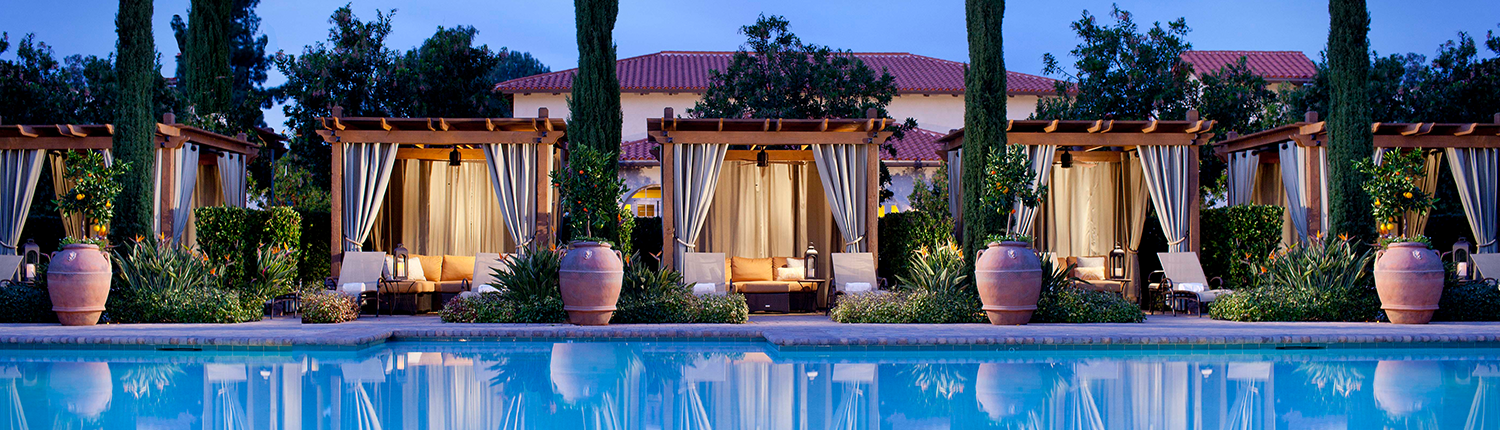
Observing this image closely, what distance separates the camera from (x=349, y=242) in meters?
12.6

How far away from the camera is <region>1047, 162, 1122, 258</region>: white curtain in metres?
14.6

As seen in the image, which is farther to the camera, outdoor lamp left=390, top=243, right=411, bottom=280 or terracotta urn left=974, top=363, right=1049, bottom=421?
outdoor lamp left=390, top=243, right=411, bottom=280

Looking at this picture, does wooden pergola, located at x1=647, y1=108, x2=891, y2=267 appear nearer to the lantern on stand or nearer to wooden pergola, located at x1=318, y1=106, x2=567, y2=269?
the lantern on stand

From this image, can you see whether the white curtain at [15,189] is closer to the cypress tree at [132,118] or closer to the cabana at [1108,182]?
the cypress tree at [132,118]

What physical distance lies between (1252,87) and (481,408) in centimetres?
1405

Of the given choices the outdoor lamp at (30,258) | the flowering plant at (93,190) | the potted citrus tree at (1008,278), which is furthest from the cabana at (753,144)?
the outdoor lamp at (30,258)

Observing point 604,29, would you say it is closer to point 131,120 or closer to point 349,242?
point 349,242

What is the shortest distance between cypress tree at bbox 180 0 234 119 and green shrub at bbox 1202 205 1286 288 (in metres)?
13.1

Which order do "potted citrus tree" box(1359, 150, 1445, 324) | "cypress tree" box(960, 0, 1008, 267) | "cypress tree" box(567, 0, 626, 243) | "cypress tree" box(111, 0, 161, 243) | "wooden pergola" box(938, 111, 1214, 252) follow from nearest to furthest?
"potted citrus tree" box(1359, 150, 1445, 324) → "cypress tree" box(111, 0, 161, 243) → "cypress tree" box(960, 0, 1008, 267) → "cypress tree" box(567, 0, 626, 243) → "wooden pergola" box(938, 111, 1214, 252)

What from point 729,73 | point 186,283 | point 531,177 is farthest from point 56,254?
point 729,73

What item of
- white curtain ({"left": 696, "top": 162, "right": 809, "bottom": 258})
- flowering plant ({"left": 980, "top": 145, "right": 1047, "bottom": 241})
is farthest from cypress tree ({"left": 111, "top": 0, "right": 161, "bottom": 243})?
flowering plant ({"left": 980, "top": 145, "right": 1047, "bottom": 241})

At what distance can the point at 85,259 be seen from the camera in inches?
397

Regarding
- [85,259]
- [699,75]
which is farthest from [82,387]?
[699,75]

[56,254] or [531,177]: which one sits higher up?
[531,177]
